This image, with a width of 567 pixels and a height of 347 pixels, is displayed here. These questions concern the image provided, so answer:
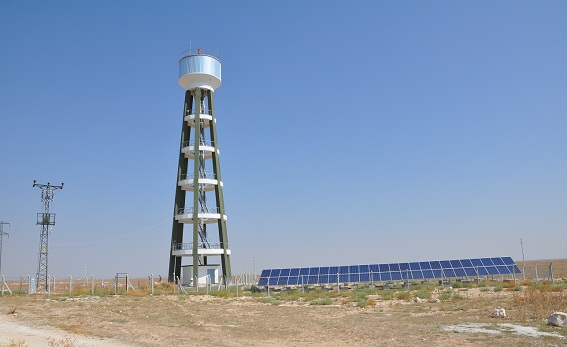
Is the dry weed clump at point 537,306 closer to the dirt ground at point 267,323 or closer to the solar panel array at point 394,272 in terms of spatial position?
the dirt ground at point 267,323

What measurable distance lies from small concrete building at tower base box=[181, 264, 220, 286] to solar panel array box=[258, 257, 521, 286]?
9472 millimetres

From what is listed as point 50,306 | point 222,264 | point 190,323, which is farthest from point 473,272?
point 50,306

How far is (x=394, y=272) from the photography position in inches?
1790

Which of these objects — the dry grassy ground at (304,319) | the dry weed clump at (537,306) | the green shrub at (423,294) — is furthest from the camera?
the green shrub at (423,294)

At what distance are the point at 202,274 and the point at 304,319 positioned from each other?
31068 mm

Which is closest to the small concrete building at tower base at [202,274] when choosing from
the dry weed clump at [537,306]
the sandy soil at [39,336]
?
the sandy soil at [39,336]

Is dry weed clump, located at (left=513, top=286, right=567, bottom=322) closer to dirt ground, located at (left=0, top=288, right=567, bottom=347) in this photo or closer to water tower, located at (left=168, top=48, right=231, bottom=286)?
dirt ground, located at (left=0, top=288, right=567, bottom=347)

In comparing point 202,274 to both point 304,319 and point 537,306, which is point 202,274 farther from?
point 537,306

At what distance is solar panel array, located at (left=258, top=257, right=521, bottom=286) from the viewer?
44.4 metres

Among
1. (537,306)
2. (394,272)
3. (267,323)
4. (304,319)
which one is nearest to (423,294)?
(394,272)

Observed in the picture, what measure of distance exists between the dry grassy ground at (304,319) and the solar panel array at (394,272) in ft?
25.1

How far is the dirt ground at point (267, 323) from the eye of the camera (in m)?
18.3

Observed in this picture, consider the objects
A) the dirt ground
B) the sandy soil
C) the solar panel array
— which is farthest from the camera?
the solar panel array

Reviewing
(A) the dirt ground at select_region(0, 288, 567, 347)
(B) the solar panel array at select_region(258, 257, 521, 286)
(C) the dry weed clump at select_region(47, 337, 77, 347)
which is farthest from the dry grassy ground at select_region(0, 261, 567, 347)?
(B) the solar panel array at select_region(258, 257, 521, 286)
